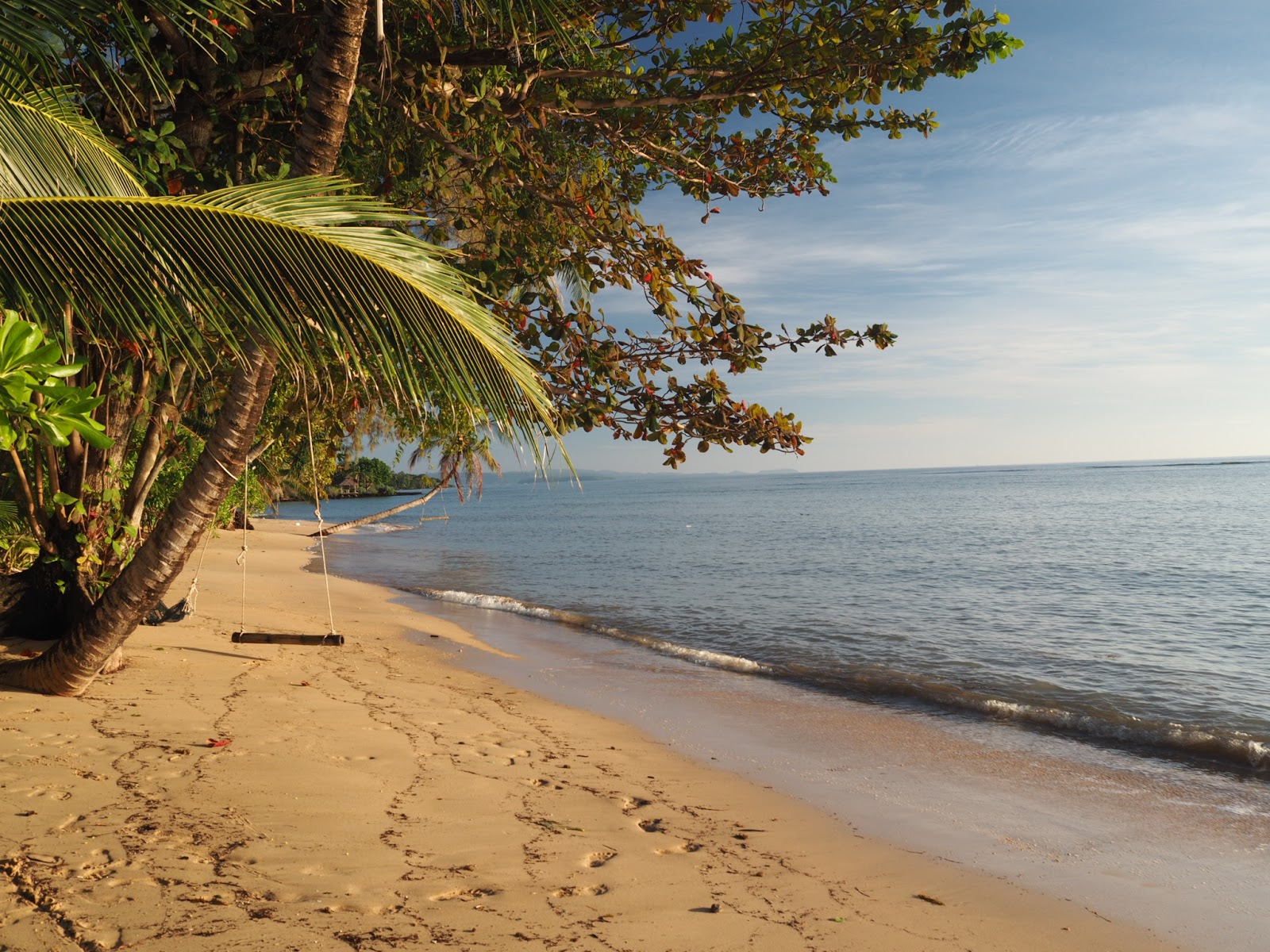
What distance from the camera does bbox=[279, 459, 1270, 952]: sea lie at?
5605 mm

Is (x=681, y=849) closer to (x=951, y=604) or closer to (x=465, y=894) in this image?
(x=465, y=894)

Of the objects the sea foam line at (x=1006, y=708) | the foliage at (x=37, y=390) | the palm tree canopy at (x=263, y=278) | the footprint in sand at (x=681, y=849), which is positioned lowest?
the sea foam line at (x=1006, y=708)

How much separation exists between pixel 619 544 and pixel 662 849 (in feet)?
99.3

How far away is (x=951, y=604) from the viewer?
17641 millimetres

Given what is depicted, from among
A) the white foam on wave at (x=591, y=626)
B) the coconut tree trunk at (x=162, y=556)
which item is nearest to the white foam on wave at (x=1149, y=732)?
the white foam on wave at (x=591, y=626)

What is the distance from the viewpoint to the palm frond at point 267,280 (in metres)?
3.00

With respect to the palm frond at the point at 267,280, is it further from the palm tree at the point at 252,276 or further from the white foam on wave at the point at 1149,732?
the white foam on wave at the point at 1149,732

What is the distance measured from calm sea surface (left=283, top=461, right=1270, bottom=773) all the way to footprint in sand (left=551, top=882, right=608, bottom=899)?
640cm

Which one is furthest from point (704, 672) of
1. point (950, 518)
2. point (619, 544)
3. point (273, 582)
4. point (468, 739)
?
point (950, 518)

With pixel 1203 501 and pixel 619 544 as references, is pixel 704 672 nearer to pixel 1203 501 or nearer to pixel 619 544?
pixel 619 544

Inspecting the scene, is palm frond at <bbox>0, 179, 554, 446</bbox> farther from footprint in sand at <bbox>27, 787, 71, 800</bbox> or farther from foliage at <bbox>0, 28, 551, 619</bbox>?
footprint in sand at <bbox>27, 787, 71, 800</bbox>

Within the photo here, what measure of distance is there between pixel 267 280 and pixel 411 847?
2923mm

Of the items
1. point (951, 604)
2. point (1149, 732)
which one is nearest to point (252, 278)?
point (1149, 732)

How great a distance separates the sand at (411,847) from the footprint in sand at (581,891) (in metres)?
0.01
